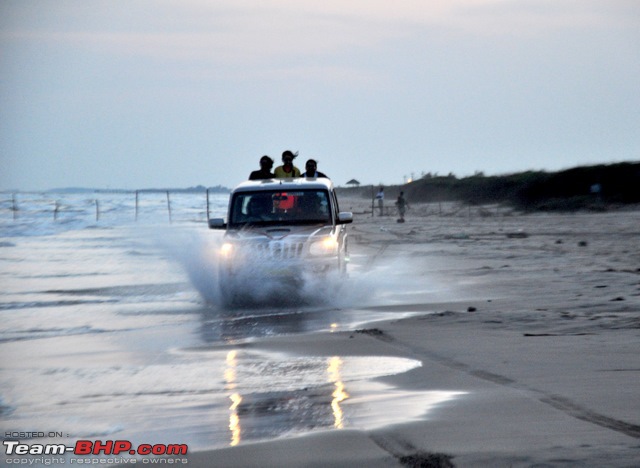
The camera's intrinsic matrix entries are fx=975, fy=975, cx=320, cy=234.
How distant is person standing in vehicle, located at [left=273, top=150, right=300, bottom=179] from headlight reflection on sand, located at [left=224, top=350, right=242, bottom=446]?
7.70 metres

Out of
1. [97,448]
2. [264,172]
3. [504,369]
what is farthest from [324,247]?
[97,448]

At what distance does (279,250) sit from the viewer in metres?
13.8

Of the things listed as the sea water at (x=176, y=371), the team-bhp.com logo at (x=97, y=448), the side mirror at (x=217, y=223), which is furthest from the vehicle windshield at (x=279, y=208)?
the team-bhp.com logo at (x=97, y=448)

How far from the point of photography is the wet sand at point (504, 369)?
5250 mm

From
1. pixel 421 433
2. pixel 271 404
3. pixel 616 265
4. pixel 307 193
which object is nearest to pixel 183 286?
pixel 307 193

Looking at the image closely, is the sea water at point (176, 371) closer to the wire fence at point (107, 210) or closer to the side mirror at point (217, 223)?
the side mirror at point (217, 223)

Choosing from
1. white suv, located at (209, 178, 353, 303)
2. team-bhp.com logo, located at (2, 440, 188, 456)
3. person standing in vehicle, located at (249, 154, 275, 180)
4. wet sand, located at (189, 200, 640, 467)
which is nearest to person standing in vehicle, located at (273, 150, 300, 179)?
person standing in vehicle, located at (249, 154, 275, 180)

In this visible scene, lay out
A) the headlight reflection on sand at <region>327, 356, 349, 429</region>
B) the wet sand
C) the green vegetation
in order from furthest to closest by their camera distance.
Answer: the green vegetation < the headlight reflection on sand at <region>327, 356, 349, 429</region> < the wet sand

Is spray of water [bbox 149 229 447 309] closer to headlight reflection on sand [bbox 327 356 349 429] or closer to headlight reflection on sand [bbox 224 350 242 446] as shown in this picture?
headlight reflection on sand [bbox 224 350 242 446]

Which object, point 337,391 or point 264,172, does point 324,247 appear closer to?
point 264,172

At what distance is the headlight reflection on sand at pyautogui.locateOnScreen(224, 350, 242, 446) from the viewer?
5870 mm

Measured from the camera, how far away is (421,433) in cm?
566

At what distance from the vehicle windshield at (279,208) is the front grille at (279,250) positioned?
74cm

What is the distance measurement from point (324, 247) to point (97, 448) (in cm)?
847
